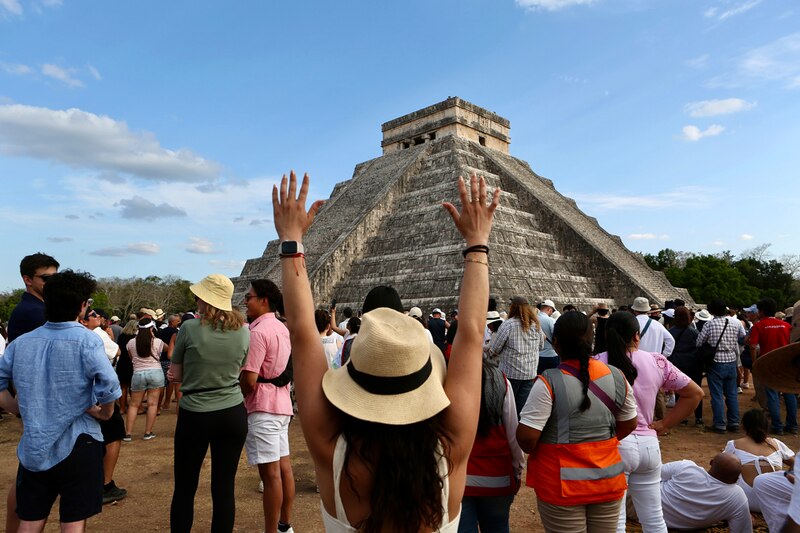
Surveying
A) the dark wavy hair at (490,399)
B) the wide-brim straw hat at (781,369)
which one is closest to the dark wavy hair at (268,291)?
the dark wavy hair at (490,399)

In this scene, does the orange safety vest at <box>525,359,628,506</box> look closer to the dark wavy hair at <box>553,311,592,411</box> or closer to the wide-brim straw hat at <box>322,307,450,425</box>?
the dark wavy hair at <box>553,311,592,411</box>

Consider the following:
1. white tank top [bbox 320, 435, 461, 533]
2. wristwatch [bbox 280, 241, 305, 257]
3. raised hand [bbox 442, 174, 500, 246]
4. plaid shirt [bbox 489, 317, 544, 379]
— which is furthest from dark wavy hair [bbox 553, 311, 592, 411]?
plaid shirt [bbox 489, 317, 544, 379]

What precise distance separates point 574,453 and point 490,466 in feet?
1.40

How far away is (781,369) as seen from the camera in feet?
7.51

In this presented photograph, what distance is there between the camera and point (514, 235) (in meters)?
17.5

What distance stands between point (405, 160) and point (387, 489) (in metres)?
23.5

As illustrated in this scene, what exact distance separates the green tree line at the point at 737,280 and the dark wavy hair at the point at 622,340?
2980 centimetres

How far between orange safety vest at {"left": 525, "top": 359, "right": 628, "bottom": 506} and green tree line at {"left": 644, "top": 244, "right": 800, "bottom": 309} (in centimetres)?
3059

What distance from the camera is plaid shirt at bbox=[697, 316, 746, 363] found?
7.40 m

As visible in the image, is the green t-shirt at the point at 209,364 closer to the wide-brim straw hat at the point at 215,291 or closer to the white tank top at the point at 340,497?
the wide-brim straw hat at the point at 215,291

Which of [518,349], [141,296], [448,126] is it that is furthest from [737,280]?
[141,296]

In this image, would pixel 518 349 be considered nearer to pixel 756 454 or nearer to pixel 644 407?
pixel 756 454

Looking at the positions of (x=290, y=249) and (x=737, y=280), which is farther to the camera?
(x=737, y=280)

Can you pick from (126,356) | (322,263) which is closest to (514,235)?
(322,263)
